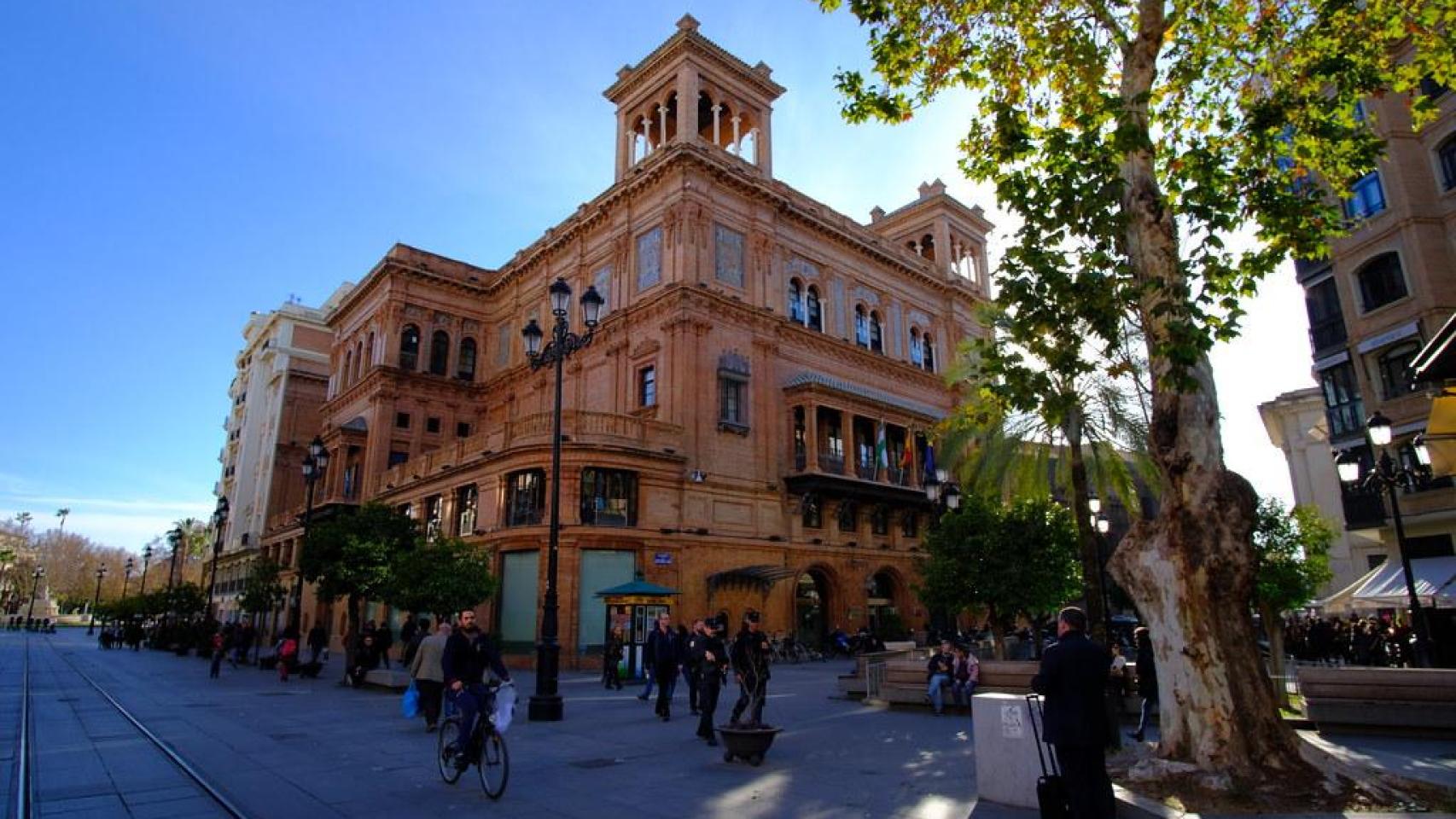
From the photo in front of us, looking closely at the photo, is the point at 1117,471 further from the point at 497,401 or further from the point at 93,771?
the point at 497,401

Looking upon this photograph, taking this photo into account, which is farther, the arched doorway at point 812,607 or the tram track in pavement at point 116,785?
the arched doorway at point 812,607

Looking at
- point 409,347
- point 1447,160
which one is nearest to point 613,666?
point 1447,160

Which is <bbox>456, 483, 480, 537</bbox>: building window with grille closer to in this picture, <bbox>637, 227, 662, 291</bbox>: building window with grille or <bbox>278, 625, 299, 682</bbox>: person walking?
<bbox>278, 625, 299, 682</bbox>: person walking

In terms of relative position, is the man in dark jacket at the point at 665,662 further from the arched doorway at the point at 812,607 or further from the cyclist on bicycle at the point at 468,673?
the arched doorway at the point at 812,607

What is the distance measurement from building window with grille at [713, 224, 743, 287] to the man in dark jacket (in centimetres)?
1997


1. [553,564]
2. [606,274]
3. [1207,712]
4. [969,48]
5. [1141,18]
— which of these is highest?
[606,274]

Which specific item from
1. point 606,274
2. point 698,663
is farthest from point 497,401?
point 698,663

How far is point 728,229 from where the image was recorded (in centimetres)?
3350

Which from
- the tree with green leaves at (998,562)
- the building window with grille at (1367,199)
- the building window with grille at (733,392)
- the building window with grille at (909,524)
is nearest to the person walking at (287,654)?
the building window with grille at (733,392)

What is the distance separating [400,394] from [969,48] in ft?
121

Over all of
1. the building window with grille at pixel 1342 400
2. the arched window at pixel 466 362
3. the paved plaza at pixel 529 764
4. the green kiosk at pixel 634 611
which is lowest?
the paved plaza at pixel 529 764

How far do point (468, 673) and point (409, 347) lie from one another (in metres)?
37.0

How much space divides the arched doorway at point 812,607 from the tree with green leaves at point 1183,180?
23.9m

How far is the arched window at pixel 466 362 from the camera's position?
43625 mm
